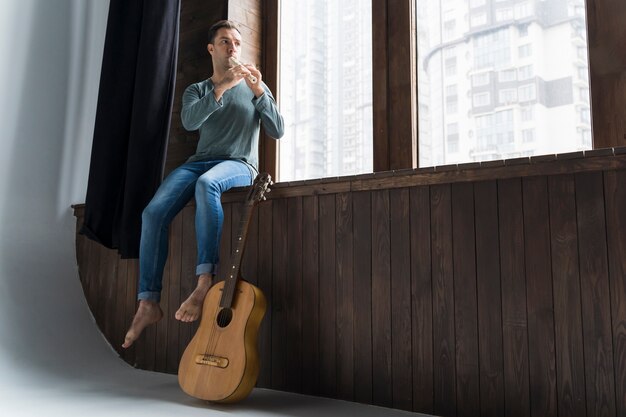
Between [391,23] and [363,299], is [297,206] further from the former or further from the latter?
[391,23]

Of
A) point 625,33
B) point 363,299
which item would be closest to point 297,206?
point 363,299

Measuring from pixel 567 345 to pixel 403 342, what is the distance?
46 cm

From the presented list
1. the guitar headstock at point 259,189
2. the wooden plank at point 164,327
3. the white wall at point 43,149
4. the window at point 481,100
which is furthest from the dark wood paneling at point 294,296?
the white wall at point 43,149

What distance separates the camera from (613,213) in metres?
1.46

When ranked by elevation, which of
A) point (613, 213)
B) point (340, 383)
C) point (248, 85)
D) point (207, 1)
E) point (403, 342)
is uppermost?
point (207, 1)

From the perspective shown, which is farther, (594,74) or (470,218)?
(594,74)

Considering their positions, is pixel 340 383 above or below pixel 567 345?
below

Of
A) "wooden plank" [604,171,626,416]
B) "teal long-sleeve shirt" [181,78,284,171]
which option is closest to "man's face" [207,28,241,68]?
"teal long-sleeve shirt" [181,78,284,171]

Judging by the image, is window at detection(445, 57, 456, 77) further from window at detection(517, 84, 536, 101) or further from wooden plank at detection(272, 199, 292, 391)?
wooden plank at detection(272, 199, 292, 391)

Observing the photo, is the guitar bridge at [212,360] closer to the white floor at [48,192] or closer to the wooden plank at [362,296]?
the white floor at [48,192]

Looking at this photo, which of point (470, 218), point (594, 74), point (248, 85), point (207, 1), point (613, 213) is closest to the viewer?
point (613, 213)

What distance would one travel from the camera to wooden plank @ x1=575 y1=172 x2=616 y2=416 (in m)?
1.43

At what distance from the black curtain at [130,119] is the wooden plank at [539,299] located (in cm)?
153

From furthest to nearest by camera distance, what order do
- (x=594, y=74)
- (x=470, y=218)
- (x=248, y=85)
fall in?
1. (x=248, y=85)
2. (x=594, y=74)
3. (x=470, y=218)
